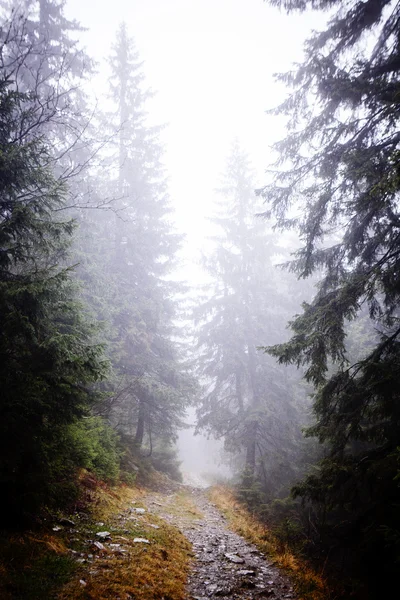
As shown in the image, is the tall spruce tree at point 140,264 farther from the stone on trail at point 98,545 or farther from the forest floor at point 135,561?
the stone on trail at point 98,545

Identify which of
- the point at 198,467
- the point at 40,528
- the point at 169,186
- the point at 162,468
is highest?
the point at 169,186

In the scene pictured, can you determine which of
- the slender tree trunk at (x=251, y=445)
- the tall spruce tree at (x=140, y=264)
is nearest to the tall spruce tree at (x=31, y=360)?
the tall spruce tree at (x=140, y=264)

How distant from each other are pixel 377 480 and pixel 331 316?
125 inches

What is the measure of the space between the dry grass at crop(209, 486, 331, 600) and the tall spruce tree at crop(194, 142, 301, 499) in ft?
19.2

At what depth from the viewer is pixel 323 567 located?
6180 millimetres

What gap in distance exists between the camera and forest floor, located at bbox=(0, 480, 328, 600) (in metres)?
3.90

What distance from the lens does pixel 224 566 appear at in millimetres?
6371

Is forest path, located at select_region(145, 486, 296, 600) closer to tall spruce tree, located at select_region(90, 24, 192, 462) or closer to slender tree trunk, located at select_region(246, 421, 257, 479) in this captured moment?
slender tree trunk, located at select_region(246, 421, 257, 479)

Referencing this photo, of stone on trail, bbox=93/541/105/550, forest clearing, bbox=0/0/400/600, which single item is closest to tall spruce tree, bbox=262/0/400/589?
forest clearing, bbox=0/0/400/600

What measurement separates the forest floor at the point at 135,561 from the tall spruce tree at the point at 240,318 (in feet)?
29.9

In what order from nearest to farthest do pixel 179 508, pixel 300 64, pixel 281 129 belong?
pixel 300 64
pixel 281 129
pixel 179 508

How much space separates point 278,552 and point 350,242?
8.28 metres

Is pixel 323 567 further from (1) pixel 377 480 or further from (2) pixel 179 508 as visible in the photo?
(2) pixel 179 508

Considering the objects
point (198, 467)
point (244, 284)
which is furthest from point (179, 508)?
point (198, 467)
